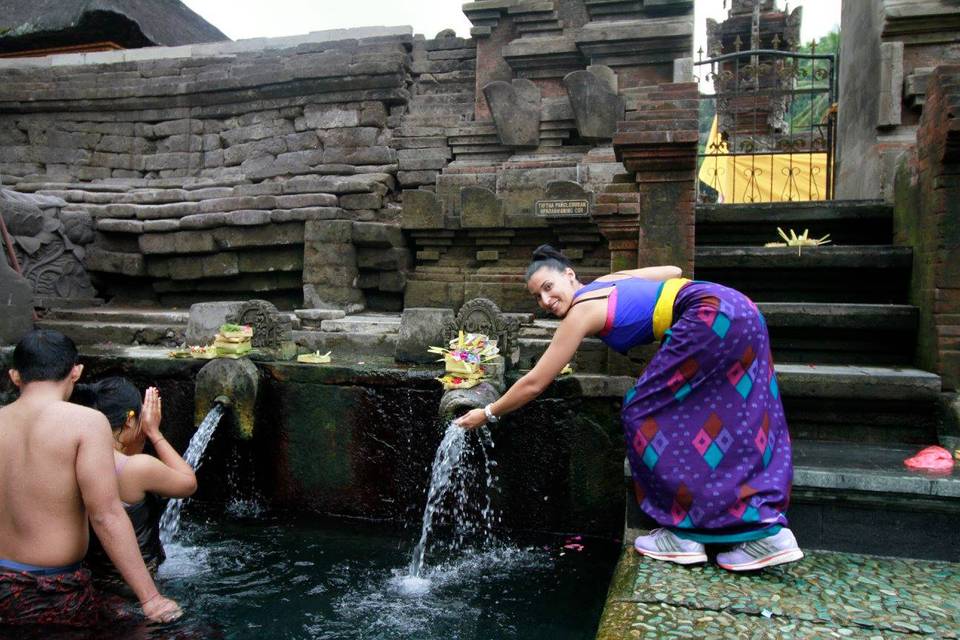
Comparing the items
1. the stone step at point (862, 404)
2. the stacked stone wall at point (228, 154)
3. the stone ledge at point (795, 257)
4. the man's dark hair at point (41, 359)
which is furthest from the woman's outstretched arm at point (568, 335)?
the stacked stone wall at point (228, 154)

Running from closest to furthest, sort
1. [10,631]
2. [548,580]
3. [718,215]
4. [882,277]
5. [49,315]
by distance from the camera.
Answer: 1. [10,631]
2. [548,580]
3. [882,277]
4. [718,215]
5. [49,315]

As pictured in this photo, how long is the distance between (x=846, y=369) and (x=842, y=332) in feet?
1.19

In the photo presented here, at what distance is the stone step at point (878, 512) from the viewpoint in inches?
116

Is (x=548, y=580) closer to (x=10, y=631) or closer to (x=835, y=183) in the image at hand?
(x=10, y=631)

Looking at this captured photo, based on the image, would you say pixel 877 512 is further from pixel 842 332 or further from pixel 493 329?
pixel 493 329

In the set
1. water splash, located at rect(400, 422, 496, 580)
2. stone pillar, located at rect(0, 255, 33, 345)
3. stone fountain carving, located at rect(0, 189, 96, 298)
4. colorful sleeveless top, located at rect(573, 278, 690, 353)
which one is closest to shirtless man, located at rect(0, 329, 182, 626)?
water splash, located at rect(400, 422, 496, 580)

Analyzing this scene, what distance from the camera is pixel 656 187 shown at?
13.6 ft

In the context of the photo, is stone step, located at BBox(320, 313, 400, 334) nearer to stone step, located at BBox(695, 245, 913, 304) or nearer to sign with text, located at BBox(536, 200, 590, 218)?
sign with text, located at BBox(536, 200, 590, 218)

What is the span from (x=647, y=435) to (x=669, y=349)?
36 cm

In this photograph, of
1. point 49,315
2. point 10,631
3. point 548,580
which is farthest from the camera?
point 49,315

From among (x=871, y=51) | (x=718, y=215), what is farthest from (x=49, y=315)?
(x=871, y=51)

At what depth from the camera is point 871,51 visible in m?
6.59

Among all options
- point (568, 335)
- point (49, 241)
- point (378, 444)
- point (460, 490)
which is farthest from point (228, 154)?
point (568, 335)

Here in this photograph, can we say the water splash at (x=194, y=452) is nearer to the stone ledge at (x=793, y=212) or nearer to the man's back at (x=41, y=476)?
the man's back at (x=41, y=476)
